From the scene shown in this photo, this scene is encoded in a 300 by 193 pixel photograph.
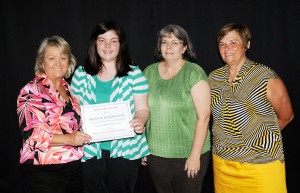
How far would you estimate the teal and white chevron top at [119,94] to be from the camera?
2072 millimetres

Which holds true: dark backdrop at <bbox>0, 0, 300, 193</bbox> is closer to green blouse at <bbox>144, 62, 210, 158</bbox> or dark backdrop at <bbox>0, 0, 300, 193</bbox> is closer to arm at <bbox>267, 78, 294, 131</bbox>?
green blouse at <bbox>144, 62, 210, 158</bbox>

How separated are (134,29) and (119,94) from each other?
97 cm

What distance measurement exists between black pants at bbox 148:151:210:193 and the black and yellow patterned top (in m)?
0.30

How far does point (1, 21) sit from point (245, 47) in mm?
2234

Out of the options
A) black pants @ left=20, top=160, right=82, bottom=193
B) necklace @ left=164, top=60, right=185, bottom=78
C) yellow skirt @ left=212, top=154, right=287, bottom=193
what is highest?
necklace @ left=164, top=60, right=185, bottom=78

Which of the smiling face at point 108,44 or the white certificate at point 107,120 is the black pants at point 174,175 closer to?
the white certificate at point 107,120

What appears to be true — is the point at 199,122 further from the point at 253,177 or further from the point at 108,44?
the point at 108,44

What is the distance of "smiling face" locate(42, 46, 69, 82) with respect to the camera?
78.6 inches

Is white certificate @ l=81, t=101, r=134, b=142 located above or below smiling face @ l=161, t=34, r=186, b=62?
below

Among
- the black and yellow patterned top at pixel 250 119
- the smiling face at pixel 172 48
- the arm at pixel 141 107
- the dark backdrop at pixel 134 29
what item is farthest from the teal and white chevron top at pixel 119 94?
the dark backdrop at pixel 134 29

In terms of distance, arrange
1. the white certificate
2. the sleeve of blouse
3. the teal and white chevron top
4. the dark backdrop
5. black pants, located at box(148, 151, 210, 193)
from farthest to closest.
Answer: the dark backdrop
black pants, located at box(148, 151, 210, 193)
the teal and white chevron top
the white certificate
the sleeve of blouse

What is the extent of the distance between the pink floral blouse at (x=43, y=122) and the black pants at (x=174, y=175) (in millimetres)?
616

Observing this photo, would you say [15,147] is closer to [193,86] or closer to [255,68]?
[193,86]

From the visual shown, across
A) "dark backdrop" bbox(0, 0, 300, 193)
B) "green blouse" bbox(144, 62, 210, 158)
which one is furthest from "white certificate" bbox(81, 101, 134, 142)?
"dark backdrop" bbox(0, 0, 300, 193)
